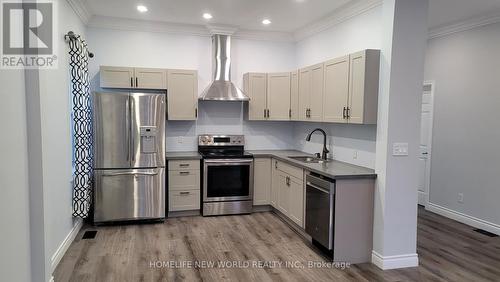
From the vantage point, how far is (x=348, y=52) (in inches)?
175

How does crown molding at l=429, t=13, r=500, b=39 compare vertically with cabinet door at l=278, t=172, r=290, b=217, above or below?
above

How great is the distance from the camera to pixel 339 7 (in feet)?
14.3

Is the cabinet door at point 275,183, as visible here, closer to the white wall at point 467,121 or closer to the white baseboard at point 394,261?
the white baseboard at point 394,261

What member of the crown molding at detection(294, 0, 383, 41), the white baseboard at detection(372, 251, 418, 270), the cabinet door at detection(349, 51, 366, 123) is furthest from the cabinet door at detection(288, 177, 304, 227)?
the crown molding at detection(294, 0, 383, 41)

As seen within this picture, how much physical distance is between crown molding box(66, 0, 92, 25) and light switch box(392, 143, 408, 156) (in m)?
3.92

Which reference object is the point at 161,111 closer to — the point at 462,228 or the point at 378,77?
the point at 378,77

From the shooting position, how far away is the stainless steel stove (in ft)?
16.8

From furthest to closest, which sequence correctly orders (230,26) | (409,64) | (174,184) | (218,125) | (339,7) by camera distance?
(218,125), (230,26), (174,184), (339,7), (409,64)

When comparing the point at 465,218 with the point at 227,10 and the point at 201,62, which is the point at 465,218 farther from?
the point at 201,62

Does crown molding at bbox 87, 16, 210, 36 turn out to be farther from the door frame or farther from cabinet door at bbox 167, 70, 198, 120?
the door frame

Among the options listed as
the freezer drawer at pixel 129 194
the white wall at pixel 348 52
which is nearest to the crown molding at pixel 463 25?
the white wall at pixel 348 52

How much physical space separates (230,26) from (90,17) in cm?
206

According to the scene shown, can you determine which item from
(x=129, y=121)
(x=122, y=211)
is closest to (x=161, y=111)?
(x=129, y=121)

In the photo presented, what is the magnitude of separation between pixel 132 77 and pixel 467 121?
494 cm
